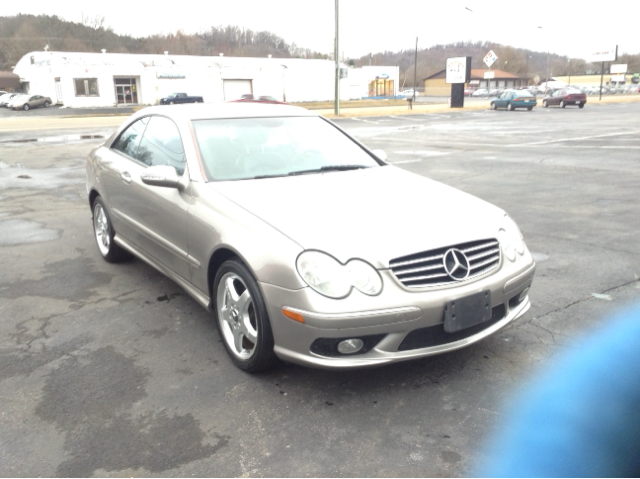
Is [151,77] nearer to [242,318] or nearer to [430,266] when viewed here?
[242,318]

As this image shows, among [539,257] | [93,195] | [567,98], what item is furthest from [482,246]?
[567,98]

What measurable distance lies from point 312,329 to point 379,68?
7915cm

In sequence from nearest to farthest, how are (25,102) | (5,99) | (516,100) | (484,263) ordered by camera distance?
(484,263) → (516,100) → (25,102) → (5,99)

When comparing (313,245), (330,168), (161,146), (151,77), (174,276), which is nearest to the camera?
(313,245)

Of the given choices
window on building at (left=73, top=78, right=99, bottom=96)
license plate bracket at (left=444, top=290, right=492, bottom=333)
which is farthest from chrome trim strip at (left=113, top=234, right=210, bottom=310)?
window on building at (left=73, top=78, right=99, bottom=96)

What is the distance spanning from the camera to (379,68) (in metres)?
77.9

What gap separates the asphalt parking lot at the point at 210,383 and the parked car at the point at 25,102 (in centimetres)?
5216

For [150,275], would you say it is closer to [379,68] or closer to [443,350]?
[443,350]

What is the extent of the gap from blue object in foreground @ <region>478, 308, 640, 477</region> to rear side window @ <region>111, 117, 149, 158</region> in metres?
3.67

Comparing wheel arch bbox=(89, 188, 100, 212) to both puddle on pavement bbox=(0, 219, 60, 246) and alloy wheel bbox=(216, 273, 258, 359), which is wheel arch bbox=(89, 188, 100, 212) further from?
alloy wheel bbox=(216, 273, 258, 359)

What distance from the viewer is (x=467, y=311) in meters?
3.00

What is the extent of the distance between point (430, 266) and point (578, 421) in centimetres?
104

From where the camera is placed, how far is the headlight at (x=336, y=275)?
2844mm

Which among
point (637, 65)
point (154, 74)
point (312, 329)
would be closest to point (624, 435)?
point (312, 329)
